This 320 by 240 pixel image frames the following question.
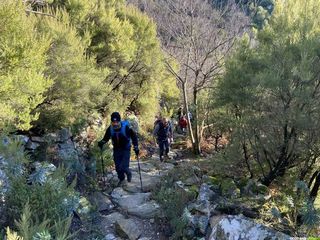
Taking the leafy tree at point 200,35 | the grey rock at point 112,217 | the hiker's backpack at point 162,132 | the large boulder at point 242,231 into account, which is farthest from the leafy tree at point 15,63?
the leafy tree at point 200,35

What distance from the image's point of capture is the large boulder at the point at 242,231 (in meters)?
4.57

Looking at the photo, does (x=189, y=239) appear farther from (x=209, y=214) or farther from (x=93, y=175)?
(x=93, y=175)

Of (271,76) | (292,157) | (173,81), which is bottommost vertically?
(173,81)

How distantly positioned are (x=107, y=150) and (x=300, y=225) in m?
6.18

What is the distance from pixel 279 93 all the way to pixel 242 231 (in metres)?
3.75

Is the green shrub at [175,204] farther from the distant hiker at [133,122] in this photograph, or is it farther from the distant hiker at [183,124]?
the distant hiker at [183,124]

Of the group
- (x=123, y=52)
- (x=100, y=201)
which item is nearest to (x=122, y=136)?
(x=100, y=201)

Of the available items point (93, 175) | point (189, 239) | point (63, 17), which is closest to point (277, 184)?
point (189, 239)

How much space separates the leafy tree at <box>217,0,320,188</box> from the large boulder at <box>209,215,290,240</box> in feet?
9.99

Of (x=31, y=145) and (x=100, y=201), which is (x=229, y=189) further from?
(x=31, y=145)

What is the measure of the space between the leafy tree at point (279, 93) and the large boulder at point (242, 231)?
3.05 meters

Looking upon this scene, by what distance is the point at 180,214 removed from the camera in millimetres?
6484

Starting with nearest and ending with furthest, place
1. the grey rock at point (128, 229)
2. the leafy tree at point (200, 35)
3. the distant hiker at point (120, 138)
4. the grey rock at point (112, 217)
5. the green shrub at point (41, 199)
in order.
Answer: the green shrub at point (41, 199), the grey rock at point (128, 229), the grey rock at point (112, 217), the distant hiker at point (120, 138), the leafy tree at point (200, 35)

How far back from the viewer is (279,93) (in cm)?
741
